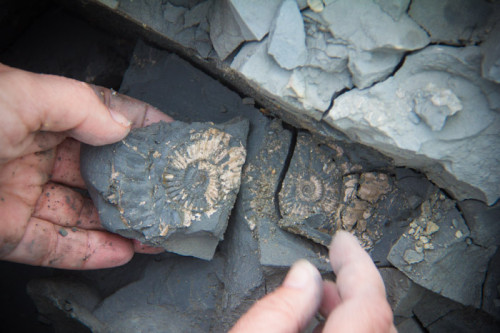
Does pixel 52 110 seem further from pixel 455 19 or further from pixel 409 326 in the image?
pixel 409 326

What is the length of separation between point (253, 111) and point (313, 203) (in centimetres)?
67

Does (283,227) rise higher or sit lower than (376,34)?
lower

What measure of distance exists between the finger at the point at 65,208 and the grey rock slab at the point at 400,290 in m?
1.79

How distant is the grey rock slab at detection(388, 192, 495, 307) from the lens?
1.92m

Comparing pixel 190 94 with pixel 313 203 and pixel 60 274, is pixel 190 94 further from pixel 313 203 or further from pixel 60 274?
pixel 60 274

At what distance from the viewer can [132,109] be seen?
2.24 meters

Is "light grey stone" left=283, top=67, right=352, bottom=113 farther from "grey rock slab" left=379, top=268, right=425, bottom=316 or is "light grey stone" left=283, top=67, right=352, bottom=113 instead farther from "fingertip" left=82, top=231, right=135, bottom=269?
"fingertip" left=82, top=231, right=135, bottom=269

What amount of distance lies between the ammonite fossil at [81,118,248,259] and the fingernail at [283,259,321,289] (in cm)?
66

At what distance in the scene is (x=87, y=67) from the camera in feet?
8.84

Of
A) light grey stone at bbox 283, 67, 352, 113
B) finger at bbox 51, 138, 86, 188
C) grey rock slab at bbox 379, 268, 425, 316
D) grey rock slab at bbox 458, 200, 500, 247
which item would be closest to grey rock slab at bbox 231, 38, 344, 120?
light grey stone at bbox 283, 67, 352, 113

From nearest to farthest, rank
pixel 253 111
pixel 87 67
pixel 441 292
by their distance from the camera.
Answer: pixel 441 292
pixel 253 111
pixel 87 67

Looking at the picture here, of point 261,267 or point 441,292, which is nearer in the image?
point 441,292

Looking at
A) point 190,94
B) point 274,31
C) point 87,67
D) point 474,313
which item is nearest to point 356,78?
point 274,31

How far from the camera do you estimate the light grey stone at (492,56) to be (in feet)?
4.62
